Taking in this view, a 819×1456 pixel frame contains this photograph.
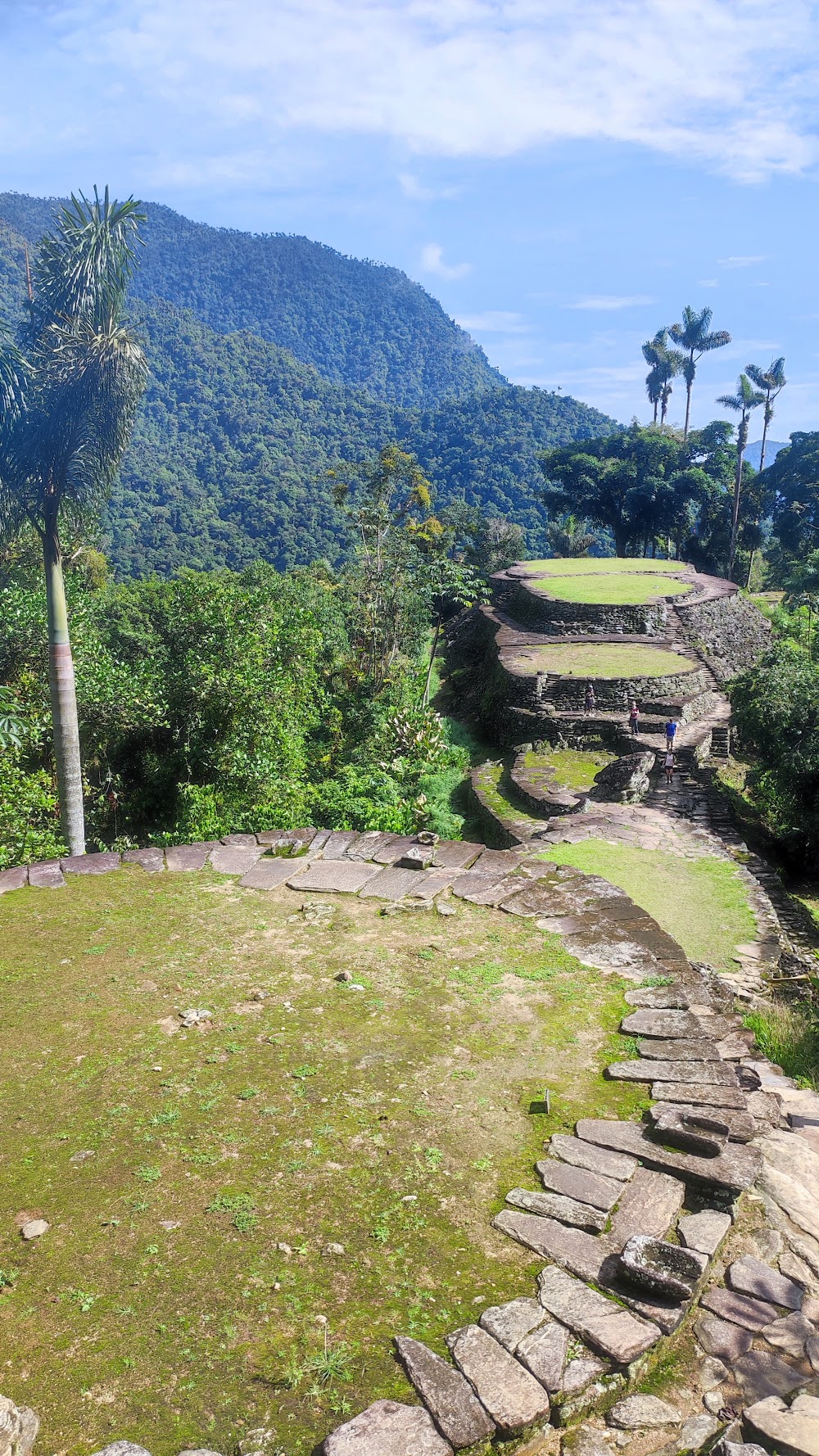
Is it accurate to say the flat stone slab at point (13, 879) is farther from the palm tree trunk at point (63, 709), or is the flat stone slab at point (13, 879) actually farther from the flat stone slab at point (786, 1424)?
the flat stone slab at point (786, 1424)

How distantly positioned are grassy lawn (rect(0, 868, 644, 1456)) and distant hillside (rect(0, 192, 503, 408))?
134m

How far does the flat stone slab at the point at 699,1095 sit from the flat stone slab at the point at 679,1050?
0.62 ft

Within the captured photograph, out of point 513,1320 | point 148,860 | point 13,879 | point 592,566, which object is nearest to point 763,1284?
point 513,1320

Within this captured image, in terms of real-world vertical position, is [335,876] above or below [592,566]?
below

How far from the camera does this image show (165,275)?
14875 centimetres

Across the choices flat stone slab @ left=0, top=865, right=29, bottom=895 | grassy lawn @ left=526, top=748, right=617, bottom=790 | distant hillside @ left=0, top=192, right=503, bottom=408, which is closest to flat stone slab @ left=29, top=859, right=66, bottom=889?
flat stone slab @ left=0, top=865, right=29, bottom=895

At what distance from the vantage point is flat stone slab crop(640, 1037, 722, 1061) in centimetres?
389

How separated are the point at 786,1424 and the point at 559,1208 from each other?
91cm

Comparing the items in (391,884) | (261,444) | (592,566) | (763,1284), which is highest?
(261,444)

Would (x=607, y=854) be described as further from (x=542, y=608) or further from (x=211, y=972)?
(x=542, y=608)

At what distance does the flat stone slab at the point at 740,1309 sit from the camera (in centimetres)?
271

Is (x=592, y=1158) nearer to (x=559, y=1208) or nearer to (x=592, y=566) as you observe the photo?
(x=559, y=1208)

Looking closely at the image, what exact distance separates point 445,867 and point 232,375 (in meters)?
89.2

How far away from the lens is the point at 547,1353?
244cm
